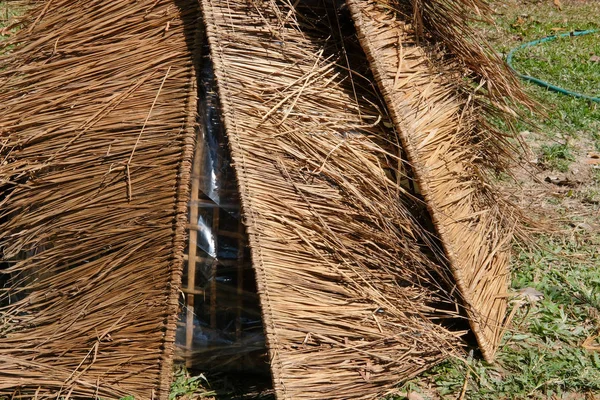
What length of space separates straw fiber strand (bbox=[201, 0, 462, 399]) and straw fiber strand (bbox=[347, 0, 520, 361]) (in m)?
0.10

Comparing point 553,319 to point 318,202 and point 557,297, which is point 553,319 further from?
point 318,202

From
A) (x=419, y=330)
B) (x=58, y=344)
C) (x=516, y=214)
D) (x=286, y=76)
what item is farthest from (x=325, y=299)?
(x=516, y=214)

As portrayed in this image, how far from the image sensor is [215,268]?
11.6ft

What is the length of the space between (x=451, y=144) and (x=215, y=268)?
4.11 feet

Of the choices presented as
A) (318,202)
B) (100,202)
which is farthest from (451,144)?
(100,202)

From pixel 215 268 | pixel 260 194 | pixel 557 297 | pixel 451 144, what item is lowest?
pixel 557 297

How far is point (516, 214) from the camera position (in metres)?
4.54

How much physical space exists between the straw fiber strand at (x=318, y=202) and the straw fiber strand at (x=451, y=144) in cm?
10

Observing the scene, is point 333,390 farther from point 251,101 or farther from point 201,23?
point 201,23

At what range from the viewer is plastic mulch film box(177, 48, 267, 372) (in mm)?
3457

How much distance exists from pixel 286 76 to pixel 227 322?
3.68ft

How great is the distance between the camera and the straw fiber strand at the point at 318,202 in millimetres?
3250

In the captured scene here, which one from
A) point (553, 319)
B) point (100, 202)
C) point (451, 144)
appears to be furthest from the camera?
point (553, 319)

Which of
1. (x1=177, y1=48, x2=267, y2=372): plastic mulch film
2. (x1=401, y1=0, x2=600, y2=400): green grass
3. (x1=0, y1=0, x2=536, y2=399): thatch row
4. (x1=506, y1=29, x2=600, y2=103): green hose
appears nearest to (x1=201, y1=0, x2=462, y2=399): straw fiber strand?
(x1=0, y1=0, x2=536, y2=399): thatch row
